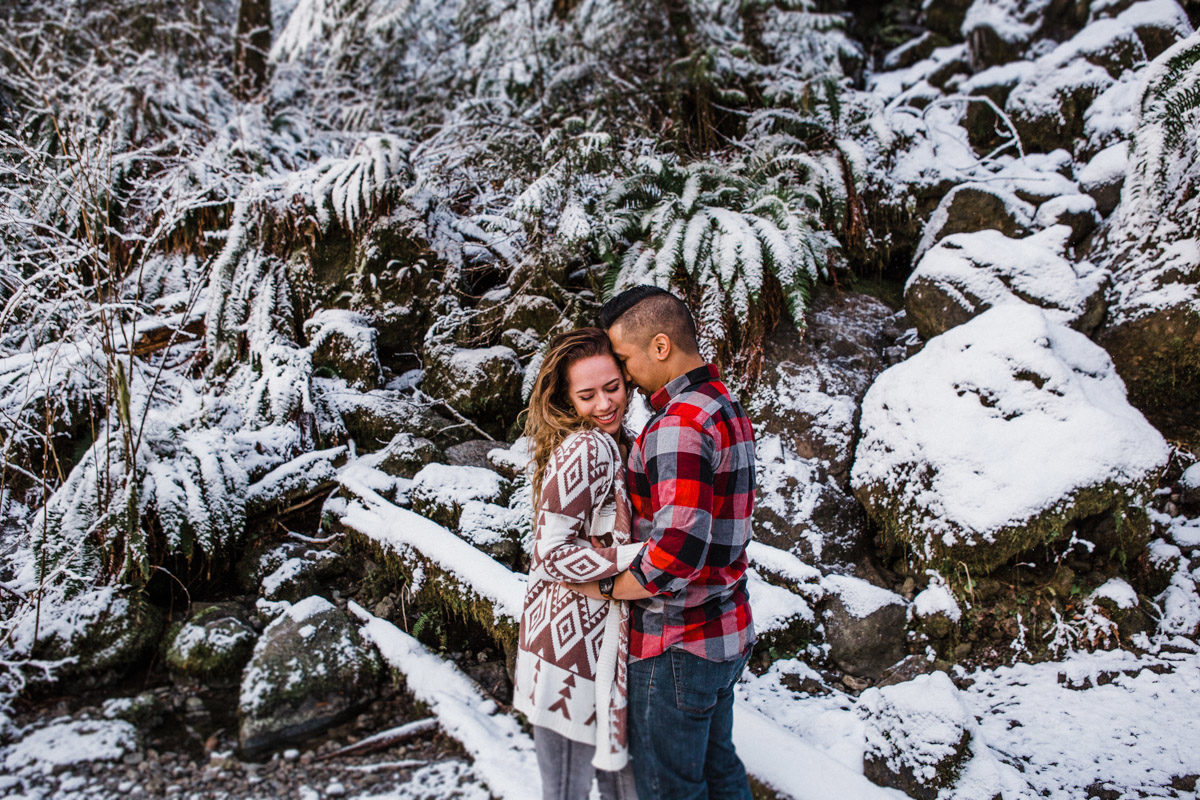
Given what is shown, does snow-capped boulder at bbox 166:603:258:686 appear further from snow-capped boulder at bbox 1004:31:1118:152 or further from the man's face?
snow-capped boulder at bbox 1004:31:1118:152

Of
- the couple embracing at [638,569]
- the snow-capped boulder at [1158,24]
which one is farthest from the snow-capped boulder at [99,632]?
the snow-capped boulder at [1158,24]

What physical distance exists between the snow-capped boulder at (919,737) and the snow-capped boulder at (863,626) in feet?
1.79

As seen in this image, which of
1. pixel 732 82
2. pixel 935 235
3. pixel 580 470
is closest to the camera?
pixel 580 470

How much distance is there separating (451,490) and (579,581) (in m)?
2.04

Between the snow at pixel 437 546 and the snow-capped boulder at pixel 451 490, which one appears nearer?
the snow at pixel 437 546

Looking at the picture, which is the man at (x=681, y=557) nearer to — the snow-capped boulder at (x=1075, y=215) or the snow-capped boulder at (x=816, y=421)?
the snow-capped boulder at (x=816, y=421)

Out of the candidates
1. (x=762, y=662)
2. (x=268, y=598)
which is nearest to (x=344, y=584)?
(x=268, y=598)

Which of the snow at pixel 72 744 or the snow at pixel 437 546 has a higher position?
the snow at pixel 437 546

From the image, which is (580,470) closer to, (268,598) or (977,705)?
(977,705)

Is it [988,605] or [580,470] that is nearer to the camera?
[580,470]

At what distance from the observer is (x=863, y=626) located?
2898 mm

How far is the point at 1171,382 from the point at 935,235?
1.65 metres

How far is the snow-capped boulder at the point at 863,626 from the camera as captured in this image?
286 centimetres

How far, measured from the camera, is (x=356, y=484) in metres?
3.49
